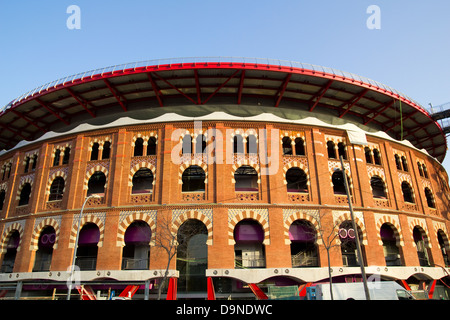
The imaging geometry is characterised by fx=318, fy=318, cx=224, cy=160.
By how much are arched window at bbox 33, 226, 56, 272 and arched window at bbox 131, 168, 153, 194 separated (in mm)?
7488

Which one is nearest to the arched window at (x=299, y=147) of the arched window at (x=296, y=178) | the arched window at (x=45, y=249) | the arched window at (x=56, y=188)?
the arched window at (x=296, y=178)

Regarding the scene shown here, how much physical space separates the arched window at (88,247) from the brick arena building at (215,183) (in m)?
0.13

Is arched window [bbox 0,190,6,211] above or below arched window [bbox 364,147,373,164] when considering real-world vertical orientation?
below

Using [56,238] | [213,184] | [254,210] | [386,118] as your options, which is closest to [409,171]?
[386,118]

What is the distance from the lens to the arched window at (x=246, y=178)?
90.1 ft

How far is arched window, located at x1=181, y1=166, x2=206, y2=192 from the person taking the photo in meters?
27.4

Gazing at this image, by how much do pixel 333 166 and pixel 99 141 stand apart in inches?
801

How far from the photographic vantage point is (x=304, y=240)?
81.5 ft

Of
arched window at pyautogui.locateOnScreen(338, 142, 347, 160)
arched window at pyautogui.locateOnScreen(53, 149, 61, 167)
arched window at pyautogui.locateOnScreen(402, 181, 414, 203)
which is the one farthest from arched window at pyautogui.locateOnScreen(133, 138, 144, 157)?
arched window at pyautogui.locateOnScreen(402, 181, 414, 203)

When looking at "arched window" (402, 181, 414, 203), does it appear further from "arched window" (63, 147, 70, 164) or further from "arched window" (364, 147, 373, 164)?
"arched window" (63, 147, 70, 164)

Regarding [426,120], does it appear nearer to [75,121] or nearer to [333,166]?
[333,166]

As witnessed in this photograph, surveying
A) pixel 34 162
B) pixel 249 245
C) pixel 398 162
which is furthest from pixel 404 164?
pixel 34 162

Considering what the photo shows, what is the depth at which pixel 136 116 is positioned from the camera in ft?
91.8

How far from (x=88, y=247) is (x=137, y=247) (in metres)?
4.42
